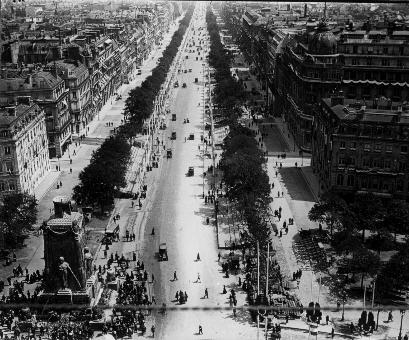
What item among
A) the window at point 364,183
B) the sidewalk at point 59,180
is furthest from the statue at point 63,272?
the window at point 364,183

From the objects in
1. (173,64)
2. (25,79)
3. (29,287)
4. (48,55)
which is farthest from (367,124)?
(173,64)

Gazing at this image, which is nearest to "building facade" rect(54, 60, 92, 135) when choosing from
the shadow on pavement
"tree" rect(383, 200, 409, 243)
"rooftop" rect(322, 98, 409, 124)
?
the shadow on pavement

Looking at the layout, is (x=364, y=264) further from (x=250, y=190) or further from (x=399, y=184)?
(x=399, y=184)

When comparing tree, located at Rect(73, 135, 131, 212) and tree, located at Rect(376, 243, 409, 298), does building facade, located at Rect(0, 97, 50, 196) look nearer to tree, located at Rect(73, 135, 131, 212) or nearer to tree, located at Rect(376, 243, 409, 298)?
tree, located at Rect(73, 135, 131, 212)

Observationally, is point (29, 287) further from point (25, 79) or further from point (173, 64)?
point (173, 64)

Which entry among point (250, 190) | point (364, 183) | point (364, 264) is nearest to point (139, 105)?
point (250, 190)
